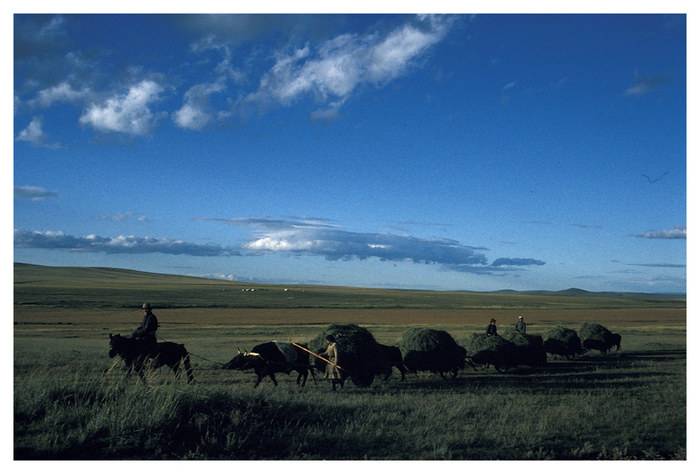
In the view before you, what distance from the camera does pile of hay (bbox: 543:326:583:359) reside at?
21953 millimetres

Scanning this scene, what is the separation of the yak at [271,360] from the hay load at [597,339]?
1714 cm

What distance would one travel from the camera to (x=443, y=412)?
976 centimetres

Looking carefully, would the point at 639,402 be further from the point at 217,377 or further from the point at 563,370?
the point at 217,377

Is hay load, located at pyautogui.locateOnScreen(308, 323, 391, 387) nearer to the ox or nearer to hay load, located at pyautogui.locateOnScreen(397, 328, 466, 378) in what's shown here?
the ox

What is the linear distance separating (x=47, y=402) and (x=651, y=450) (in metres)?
10.1

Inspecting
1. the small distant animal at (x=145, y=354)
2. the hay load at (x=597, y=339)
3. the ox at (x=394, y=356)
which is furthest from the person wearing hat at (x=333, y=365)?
the hay load at (x=597, y=339)

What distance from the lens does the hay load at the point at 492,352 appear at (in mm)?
17266

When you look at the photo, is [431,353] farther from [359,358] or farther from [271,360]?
[271,360]

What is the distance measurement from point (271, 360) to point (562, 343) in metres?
15.3

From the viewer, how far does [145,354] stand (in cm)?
1218

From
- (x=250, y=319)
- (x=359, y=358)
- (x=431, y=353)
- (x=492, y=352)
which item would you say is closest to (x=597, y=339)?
(x=492, y=352)

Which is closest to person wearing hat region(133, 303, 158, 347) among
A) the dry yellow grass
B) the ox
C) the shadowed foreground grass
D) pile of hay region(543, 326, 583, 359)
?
the shadowed foreground grass

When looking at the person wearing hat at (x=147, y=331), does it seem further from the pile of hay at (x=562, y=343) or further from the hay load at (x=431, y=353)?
the pile of hay at (x=562, y=343)

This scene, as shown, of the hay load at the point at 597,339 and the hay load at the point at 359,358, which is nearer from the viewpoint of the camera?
the hay load at the point at 359,358
